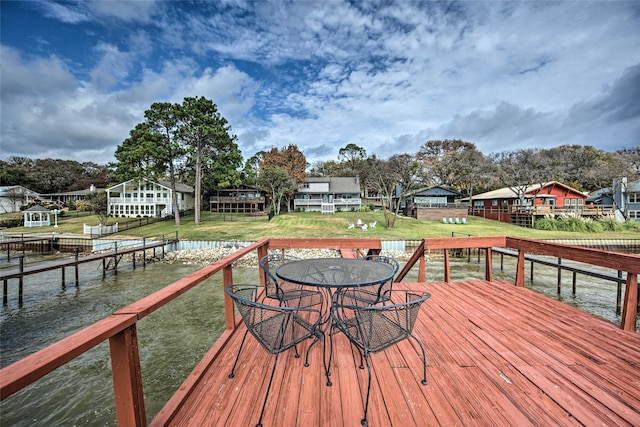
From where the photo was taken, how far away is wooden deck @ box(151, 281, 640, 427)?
5.71 ft

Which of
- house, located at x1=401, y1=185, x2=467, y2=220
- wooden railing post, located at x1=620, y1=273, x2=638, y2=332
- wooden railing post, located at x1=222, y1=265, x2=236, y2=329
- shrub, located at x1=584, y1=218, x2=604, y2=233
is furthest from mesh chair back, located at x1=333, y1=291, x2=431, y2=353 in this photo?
house, located at x1=401, y1=185, x2=467, y2=220

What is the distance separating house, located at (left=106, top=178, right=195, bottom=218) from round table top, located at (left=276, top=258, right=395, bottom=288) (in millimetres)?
29266

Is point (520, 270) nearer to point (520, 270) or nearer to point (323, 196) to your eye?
point (520, 270)

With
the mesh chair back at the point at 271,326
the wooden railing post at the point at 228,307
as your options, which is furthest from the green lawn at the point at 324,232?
the mesh chair back at the point at 271,326

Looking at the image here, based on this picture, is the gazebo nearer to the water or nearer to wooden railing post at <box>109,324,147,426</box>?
the water

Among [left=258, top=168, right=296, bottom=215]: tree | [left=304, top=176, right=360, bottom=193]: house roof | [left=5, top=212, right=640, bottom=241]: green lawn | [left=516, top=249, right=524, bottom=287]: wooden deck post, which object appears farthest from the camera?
[left=304, top=176, right=360, bottom=193]: house roof

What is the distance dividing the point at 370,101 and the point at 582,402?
74.1 ft

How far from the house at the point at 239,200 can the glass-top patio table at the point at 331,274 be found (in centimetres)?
2755

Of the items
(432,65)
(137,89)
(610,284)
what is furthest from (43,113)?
(610,284)

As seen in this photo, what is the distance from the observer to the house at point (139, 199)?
1084 inches

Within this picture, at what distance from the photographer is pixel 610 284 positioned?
837cm

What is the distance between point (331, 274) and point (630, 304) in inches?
131

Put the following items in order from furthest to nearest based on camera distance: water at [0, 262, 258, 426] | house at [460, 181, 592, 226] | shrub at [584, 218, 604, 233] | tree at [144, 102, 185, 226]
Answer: tree at [144, 102, 185, 226]
house at [460, 181, 592, 226]
shrub at [584, 218, 604, 233]
water at [0, 262, 258, 426]

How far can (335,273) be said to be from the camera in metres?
3.07
